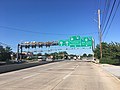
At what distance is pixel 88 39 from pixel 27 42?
23.4 m

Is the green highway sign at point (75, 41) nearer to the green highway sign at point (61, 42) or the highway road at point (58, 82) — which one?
the green highway sign at point (61, 42)

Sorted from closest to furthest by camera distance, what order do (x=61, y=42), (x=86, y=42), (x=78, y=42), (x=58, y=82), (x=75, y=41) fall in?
(x=58, y=82) → (x=78, y=42) → (x=75, y=41) → (x=86, y=42) → (x=61, y=42)

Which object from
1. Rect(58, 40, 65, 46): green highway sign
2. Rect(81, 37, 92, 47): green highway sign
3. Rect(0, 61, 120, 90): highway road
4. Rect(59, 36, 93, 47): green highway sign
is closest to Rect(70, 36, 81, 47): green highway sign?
Rect(59, 36, 93, 47): green highway sign

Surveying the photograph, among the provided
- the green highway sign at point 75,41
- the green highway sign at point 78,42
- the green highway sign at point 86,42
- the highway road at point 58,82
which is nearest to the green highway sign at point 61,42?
the green highway sign at point 78,42

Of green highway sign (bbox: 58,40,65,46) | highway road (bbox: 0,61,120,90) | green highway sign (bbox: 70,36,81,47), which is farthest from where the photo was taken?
green highway sign (bbox: 58,40,65,46)

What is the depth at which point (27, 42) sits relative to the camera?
78125 millimetres

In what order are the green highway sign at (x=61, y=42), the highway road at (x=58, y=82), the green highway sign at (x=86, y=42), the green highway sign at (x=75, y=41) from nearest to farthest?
the highway road at (x=58, y=82)
the green highway sign at (x=75, y=41)
the green highway sign at (x=86, y=42)
the green highway sign at (x=61, y=42)

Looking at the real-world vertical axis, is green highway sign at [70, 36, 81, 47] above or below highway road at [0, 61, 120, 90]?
above

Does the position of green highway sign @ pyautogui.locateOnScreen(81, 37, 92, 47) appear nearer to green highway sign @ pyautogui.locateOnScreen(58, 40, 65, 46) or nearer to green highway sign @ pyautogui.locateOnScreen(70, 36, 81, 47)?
green highway sign @ pyautogui.locateOnScreen(70, 36, 81, 47)

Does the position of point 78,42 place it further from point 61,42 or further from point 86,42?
point 61,42

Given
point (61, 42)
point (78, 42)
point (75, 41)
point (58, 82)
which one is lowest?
point (58, 82)

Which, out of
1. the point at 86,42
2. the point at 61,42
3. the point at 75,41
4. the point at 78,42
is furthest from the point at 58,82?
the point at 61,42

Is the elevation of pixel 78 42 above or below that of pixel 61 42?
below

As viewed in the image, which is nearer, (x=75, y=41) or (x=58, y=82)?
(x=58, y=82)
